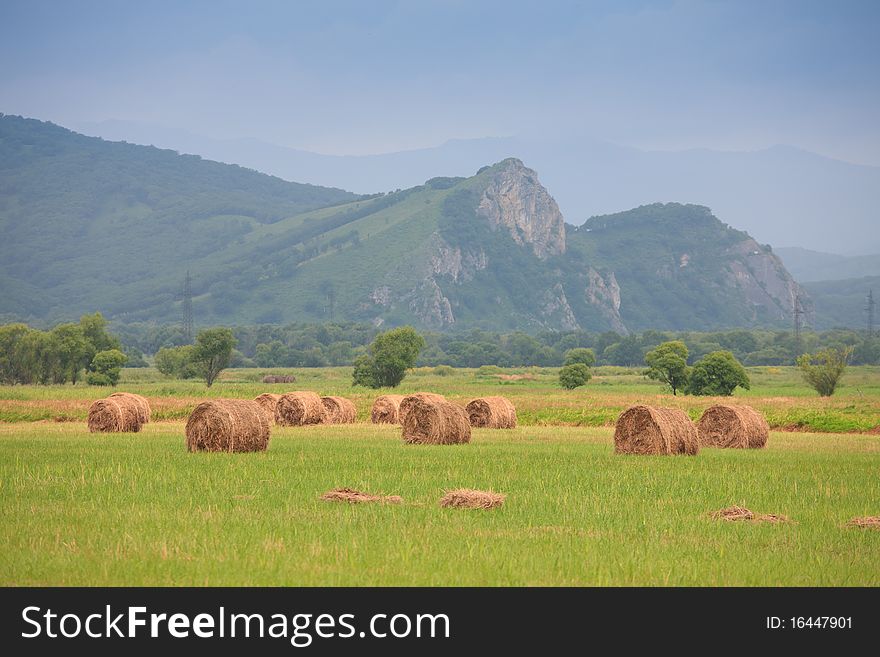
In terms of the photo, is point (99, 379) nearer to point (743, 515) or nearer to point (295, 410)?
point (295, 410)

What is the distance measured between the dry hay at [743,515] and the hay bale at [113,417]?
26.5 metres

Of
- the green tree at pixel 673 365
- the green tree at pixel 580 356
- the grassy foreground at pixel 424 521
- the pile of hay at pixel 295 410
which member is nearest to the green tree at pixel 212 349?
the green tree at pixel 580 356

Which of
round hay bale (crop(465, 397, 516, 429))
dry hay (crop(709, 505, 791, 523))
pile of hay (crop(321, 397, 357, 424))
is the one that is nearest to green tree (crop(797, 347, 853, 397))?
round hay bale (crop(465, 397, 516, 429))

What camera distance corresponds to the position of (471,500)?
728 inches

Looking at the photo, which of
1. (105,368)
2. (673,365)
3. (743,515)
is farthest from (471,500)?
(105,368)

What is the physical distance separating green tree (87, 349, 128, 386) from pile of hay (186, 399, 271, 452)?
72.3 metres

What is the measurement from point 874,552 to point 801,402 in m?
49.9

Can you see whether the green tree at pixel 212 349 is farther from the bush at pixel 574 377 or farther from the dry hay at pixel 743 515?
the dry hay at pixel 743 515

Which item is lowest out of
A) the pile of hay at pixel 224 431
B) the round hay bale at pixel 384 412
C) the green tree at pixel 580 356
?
the round hay bale at pixel 384 412

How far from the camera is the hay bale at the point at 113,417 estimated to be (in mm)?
39344

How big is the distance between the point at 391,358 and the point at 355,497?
248 feet
